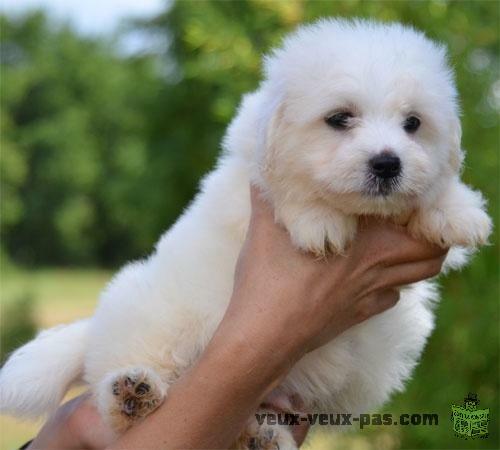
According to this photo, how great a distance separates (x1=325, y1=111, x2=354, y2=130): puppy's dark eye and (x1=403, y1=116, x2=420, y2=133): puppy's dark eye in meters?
0.19

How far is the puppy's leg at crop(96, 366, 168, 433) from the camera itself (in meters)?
2.51

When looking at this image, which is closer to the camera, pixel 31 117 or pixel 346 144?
pixel 346 144

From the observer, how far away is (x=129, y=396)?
2.54 metres

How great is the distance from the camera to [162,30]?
14.6 metres

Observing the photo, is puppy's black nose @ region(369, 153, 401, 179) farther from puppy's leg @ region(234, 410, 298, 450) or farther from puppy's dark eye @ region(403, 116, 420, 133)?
puppy's leg @ region(234, 410, 298, 450)

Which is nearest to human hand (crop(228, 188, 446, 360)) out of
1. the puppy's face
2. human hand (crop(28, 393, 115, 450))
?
the puppy's face

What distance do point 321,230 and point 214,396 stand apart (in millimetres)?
656

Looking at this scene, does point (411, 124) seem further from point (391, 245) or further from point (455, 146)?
point (391, 245)

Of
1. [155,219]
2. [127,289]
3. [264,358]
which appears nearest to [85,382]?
[127,289]

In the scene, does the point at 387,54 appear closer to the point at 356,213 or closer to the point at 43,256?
the point at 356,213

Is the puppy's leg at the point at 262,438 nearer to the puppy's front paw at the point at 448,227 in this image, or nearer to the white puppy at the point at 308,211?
the white puppy at the point at 308,211

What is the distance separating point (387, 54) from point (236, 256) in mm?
875

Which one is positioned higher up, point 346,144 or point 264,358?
point 346,144

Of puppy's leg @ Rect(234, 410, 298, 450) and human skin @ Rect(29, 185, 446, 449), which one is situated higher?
human skin @ Rect(29, 185, 446, 449)
